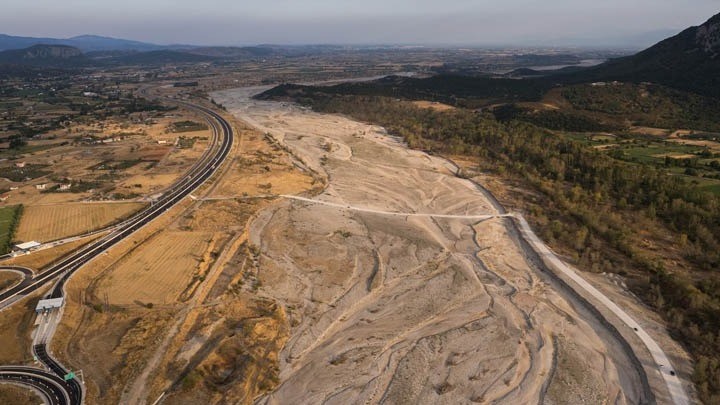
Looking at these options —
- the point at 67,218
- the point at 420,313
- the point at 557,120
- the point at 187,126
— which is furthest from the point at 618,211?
the point at 187,126

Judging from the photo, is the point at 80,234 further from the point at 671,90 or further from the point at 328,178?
the point at 671,90

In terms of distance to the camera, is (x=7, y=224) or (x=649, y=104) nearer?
(x=7, y=224)

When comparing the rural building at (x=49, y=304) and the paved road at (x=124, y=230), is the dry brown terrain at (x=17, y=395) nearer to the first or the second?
the rural building at (x=49, y=304)

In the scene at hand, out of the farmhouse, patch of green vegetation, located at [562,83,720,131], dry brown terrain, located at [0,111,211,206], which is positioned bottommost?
the farmhouse

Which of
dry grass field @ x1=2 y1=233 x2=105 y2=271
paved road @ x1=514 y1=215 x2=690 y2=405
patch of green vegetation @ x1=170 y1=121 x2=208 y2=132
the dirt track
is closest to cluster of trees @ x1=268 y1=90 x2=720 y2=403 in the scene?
paved road @ x1=514 y1=215 x2=690 y2=405

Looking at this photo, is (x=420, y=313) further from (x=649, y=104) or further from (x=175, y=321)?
(x=649, y=104)

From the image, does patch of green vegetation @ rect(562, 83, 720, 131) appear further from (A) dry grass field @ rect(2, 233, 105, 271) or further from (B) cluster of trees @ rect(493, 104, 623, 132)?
(A) dry grass field @ rect(2, 233, 105, 271)
